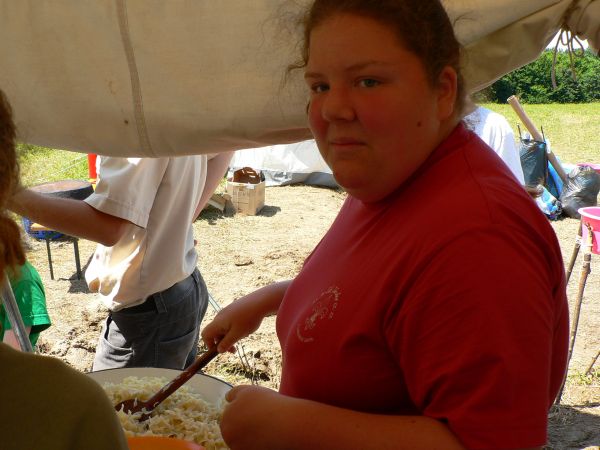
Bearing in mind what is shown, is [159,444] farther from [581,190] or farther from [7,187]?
[581,190]

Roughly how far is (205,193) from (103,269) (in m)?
0.47

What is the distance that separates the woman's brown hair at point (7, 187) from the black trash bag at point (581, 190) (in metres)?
7.45

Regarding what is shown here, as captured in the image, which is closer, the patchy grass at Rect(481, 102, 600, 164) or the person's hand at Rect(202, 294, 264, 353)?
the person's hand at Rect(202, 294, 264, 353)

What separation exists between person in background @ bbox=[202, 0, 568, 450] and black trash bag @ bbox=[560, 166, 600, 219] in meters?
7.01

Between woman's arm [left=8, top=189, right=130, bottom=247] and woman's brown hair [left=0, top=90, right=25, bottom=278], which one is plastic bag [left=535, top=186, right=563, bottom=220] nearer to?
woman's arm [left=8, top=189, right=130, bottom=247]

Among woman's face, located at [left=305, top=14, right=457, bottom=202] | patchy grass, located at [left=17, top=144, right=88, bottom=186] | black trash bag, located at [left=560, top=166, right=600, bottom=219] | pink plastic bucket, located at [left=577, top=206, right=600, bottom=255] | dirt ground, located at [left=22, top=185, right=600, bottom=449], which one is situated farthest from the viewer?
patchy grass, located at [left=17, top=144, right=88, bottom=186]

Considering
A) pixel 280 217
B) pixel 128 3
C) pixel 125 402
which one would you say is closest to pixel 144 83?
pixel 128 3

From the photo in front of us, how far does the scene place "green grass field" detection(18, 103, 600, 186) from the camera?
8.34 metres

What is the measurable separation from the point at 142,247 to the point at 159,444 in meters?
0.94

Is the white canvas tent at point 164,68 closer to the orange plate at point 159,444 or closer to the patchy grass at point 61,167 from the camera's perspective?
the orange plate at point 159,444

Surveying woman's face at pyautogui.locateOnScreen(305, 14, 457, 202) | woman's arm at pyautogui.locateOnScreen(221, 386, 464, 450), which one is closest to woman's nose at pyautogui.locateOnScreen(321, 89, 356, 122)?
woman's face at pyautogui.locateOnScreen(305, 14, 457, 202)

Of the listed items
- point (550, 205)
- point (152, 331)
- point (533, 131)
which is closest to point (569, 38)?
point (152, 331)

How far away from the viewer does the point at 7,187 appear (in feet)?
2.28

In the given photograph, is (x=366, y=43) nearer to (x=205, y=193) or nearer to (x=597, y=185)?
(x=205, y=193)
